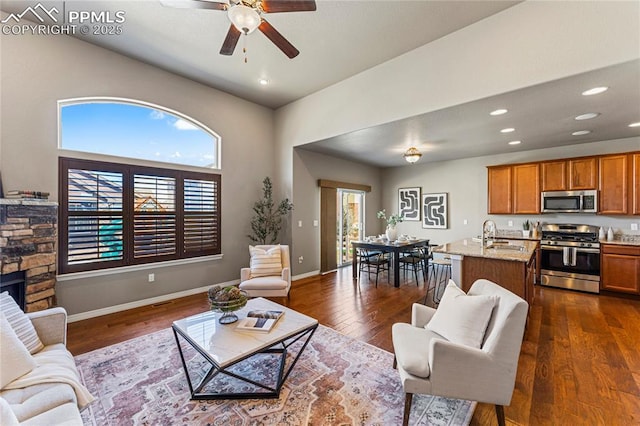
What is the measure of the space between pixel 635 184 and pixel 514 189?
1.60 m

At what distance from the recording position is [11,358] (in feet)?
4.83

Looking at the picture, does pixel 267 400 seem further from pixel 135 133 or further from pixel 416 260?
pixel 416 260

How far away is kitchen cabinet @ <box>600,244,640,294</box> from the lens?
4.02 m

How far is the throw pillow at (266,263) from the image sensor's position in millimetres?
3910

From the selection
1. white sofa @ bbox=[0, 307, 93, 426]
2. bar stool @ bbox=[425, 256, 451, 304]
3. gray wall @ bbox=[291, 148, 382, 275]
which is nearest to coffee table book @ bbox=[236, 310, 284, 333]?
white sofa @ bbox=[0, 307, 93, 426]

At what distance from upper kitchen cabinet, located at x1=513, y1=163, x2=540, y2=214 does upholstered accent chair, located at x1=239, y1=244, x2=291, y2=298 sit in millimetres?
4823

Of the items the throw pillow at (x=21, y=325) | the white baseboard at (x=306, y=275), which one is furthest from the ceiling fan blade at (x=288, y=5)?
the white baseboard at (x=306, y=275)

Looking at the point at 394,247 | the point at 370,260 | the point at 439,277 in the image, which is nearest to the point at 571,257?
the point at 439,277

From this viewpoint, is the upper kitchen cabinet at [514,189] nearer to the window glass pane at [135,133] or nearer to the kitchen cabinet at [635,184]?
the kitchen cabinet at [635,184]

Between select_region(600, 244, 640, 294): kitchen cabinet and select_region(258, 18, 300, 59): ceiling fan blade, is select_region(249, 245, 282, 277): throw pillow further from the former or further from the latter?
select_region(600, 244, 640, 294): kitchen cabinet

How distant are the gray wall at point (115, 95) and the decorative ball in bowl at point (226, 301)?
2.44 metres

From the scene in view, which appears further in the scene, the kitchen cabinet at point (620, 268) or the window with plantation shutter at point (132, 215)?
the kitchen cabinet at point (620, 268)

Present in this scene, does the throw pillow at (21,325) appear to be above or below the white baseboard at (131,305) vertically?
above

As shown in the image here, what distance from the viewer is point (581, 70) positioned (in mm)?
2371
